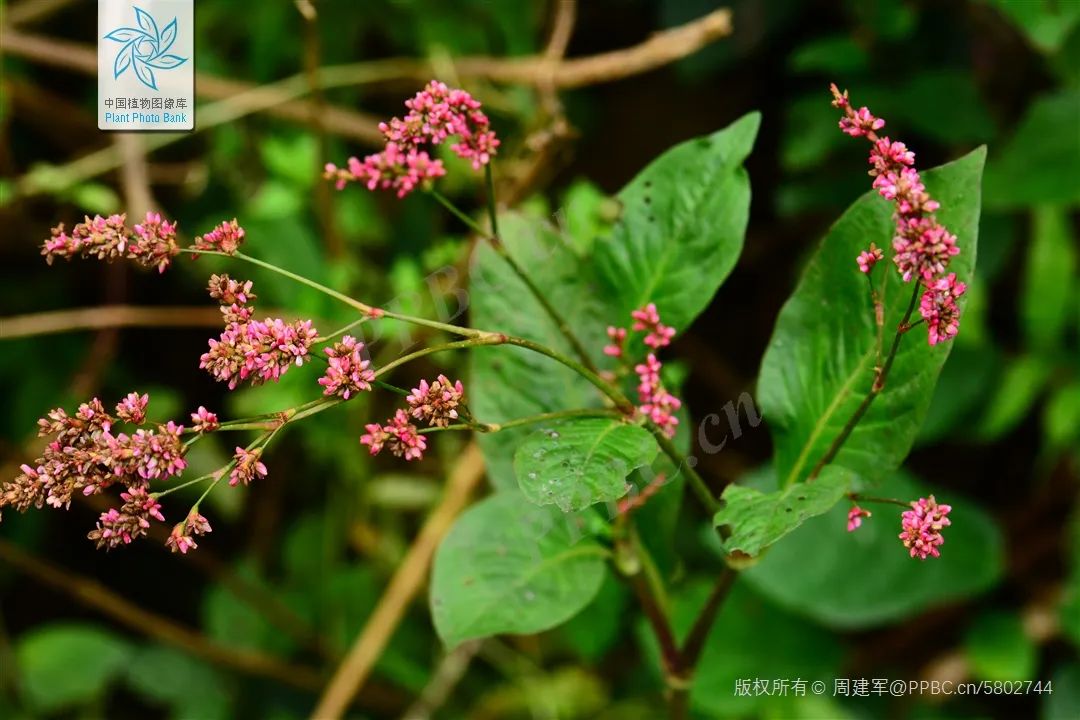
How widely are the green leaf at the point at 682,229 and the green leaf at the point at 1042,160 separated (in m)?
0.82

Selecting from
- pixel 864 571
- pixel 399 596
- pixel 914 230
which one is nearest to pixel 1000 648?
pixel 864 571

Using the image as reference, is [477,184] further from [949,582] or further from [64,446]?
[64,446]

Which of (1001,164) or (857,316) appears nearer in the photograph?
(857,316)

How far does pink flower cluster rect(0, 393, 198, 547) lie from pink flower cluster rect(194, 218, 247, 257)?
154 millimetres

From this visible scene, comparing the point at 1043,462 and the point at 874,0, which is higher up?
the point at 874,0

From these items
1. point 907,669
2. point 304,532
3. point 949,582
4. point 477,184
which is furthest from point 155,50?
point 907,669

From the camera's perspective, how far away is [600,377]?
104cm

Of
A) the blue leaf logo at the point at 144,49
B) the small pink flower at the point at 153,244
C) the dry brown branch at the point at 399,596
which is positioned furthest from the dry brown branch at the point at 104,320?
the small pink flower at the point at 153,244

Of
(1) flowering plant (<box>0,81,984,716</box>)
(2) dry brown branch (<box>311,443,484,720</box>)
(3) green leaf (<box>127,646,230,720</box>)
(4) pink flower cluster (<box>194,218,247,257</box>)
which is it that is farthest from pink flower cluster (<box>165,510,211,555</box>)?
(3) green leaf (<box>127,646,230,720</box>)

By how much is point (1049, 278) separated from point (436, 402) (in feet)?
5.00

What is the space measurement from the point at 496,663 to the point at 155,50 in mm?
1340

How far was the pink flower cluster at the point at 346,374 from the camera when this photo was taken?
0.78 metres

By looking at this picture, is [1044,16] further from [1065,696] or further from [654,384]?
[1065,696]

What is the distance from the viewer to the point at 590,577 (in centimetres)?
114
